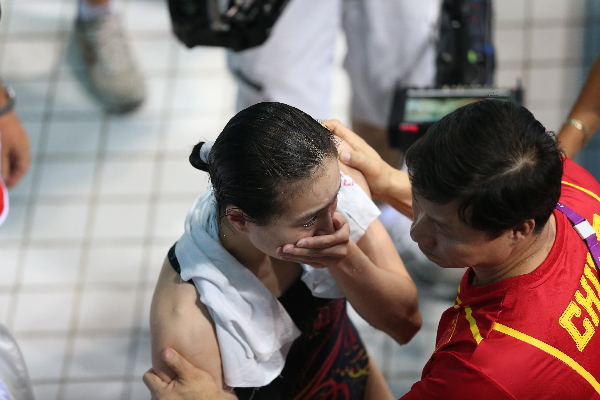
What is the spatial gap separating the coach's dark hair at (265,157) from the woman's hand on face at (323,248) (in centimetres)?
8

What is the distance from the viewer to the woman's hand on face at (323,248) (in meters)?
1.42

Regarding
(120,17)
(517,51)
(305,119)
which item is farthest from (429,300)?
(120,17)

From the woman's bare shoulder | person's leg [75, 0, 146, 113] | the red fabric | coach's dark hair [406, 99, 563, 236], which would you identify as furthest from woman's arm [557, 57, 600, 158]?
person's leg [75, 0, 146, 113]

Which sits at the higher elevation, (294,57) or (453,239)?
(453,239)

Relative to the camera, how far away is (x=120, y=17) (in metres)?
3.65

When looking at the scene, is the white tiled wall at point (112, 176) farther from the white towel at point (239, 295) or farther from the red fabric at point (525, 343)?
the red fabric at point (525, 343)

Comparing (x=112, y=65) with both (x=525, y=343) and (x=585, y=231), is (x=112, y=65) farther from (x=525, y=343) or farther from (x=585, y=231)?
(x=525, y=343)

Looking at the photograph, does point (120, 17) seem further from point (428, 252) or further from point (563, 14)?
point (428, 252)

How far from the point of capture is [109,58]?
3549mm

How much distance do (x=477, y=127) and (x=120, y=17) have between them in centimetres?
284

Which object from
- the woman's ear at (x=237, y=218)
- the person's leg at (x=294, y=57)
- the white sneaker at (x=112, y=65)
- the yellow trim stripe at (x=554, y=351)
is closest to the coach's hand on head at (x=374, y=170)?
the woman's ear at (x=237, y=218)

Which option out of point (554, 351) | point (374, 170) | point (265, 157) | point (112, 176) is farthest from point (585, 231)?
point (112, 176)

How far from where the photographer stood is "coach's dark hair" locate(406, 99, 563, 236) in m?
1.17

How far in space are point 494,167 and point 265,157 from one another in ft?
1.34
